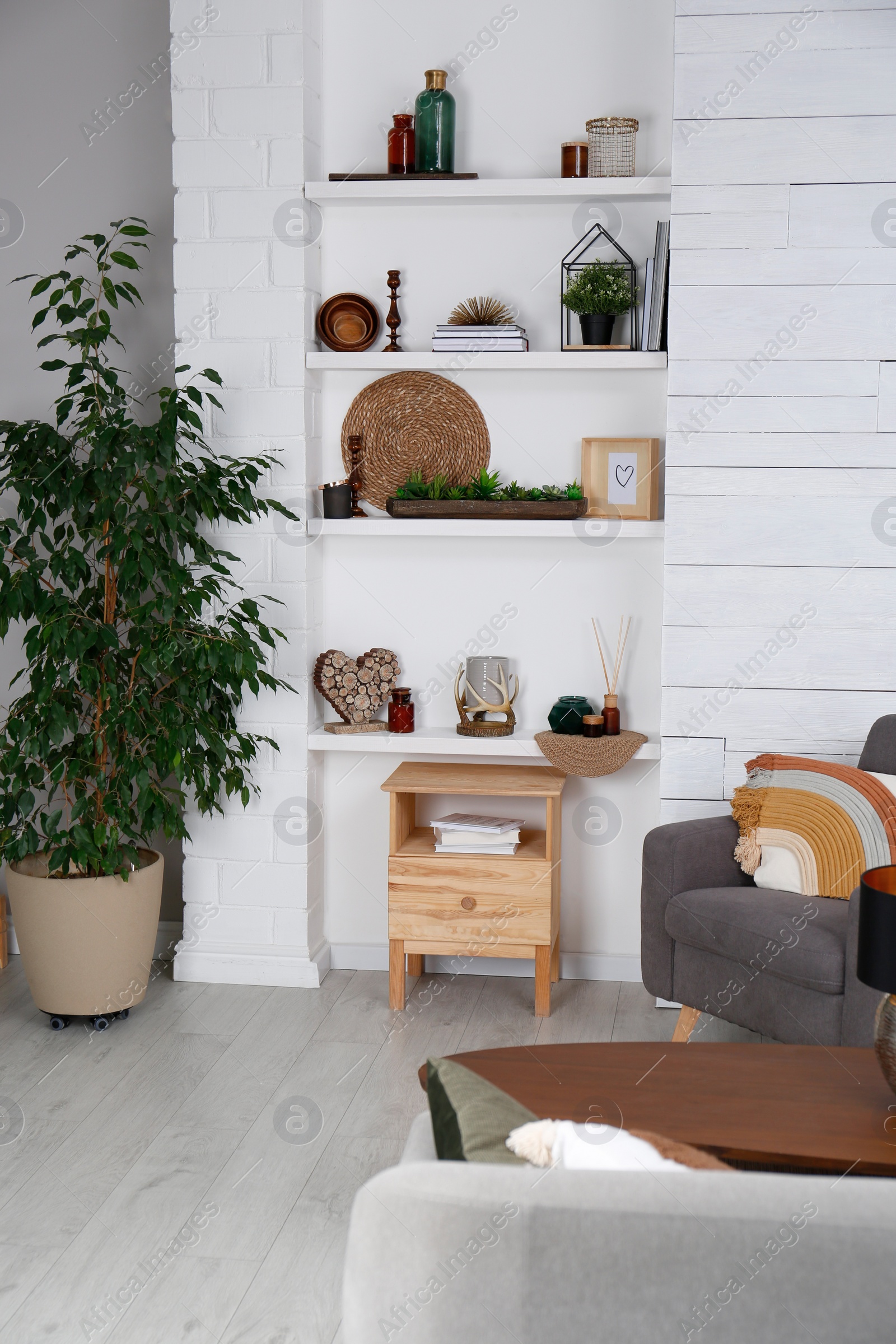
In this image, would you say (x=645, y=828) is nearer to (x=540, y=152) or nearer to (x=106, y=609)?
(x=106, y=609)

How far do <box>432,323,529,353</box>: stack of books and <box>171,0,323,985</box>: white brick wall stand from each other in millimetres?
371

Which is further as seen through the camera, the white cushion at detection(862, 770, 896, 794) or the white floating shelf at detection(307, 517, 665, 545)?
the white floating shelf at detection(307, 517, 665, 545)

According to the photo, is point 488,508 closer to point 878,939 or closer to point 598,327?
point 598,327

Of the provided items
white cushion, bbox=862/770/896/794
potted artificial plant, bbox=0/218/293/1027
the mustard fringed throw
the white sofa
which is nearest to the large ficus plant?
potted artificial plant, bbox=0/218/293/1027

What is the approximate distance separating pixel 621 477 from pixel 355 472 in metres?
0.75

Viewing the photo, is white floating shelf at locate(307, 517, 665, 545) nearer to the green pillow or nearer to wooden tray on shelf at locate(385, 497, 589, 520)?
wooden tray on shelf at locate(385, 497, 589, 520)

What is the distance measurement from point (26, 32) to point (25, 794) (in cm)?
222

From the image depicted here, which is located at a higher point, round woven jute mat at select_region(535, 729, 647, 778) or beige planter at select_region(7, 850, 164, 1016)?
round woven jute mat at select_region(535, 729, 647, 778)

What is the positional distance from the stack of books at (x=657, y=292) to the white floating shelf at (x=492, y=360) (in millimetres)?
40

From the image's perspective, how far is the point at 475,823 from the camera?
3.06m

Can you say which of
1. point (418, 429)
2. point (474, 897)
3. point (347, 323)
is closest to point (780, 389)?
point (418, 429)

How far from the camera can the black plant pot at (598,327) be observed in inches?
121

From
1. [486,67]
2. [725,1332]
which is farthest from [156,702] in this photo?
[725,1332]

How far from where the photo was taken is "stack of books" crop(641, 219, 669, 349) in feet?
9.79
